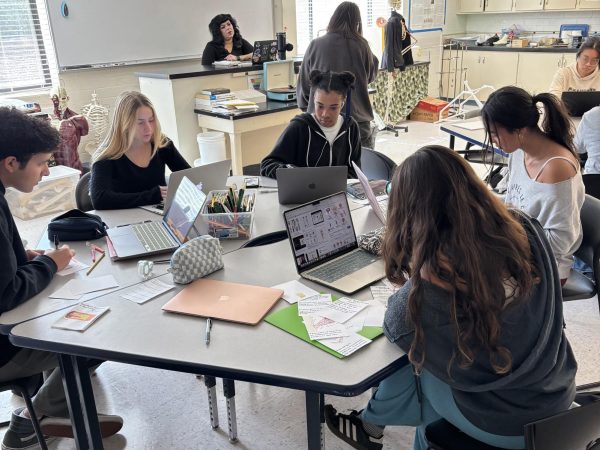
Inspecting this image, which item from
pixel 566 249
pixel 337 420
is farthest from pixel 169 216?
pixel 566 249

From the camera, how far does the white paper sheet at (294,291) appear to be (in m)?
1.52

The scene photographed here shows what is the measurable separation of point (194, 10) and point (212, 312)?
14.0 ft

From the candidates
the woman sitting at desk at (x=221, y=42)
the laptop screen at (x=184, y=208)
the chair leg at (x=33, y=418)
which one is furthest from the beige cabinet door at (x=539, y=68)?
the chair leg at (x=33, y=418)

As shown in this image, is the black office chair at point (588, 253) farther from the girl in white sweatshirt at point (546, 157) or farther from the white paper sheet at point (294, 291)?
the white paper sheet at point (294, 291)

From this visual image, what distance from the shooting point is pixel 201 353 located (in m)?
1.28

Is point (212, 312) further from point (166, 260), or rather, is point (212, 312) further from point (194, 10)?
point (194, 10)

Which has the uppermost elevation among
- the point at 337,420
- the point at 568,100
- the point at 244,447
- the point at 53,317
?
→ the point at 568,100

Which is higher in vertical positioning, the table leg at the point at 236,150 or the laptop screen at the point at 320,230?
the laptop screen at the point at 320,230

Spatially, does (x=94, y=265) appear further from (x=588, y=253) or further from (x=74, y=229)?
(x=588, y=253)

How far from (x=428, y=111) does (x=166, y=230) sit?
5924 mm

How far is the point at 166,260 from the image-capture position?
1.80 meters

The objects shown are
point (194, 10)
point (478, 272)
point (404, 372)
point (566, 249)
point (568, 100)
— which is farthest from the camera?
point (194, 10)

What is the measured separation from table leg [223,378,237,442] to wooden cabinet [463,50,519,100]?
22.2 ft

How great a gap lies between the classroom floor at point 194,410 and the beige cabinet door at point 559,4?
626cm
